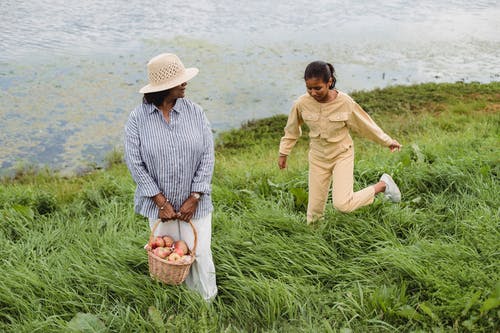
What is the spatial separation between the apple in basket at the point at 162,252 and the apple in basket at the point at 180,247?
0.05m

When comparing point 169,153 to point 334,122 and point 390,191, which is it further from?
point 390,191

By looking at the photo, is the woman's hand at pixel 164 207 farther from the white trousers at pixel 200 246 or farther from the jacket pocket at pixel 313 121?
the jacket pocket at pixel 313 121

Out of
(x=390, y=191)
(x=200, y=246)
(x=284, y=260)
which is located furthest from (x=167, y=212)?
(x=390, y=191)

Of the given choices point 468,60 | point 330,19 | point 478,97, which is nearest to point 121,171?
point 478,97

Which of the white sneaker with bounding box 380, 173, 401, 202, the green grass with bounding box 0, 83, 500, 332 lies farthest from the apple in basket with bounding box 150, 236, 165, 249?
the white sneaker with bounding box 380, 173, 401, 202

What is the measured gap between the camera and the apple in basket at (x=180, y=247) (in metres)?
3.15

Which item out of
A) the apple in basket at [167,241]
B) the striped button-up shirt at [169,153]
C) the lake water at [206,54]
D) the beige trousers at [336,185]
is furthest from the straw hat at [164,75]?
the lake water at [206,54]

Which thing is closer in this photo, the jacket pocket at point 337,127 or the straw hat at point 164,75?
the straw hat at point 164,75

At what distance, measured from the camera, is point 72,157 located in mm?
8188

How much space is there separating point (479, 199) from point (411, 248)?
108 cm

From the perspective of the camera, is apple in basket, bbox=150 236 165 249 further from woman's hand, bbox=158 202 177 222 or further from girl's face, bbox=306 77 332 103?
girl's face, bbox=306 77 332 103

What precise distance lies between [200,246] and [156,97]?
3.18 ft

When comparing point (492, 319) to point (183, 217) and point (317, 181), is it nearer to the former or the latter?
point (317, 181)

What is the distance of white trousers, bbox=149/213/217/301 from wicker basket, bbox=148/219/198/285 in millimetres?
102
